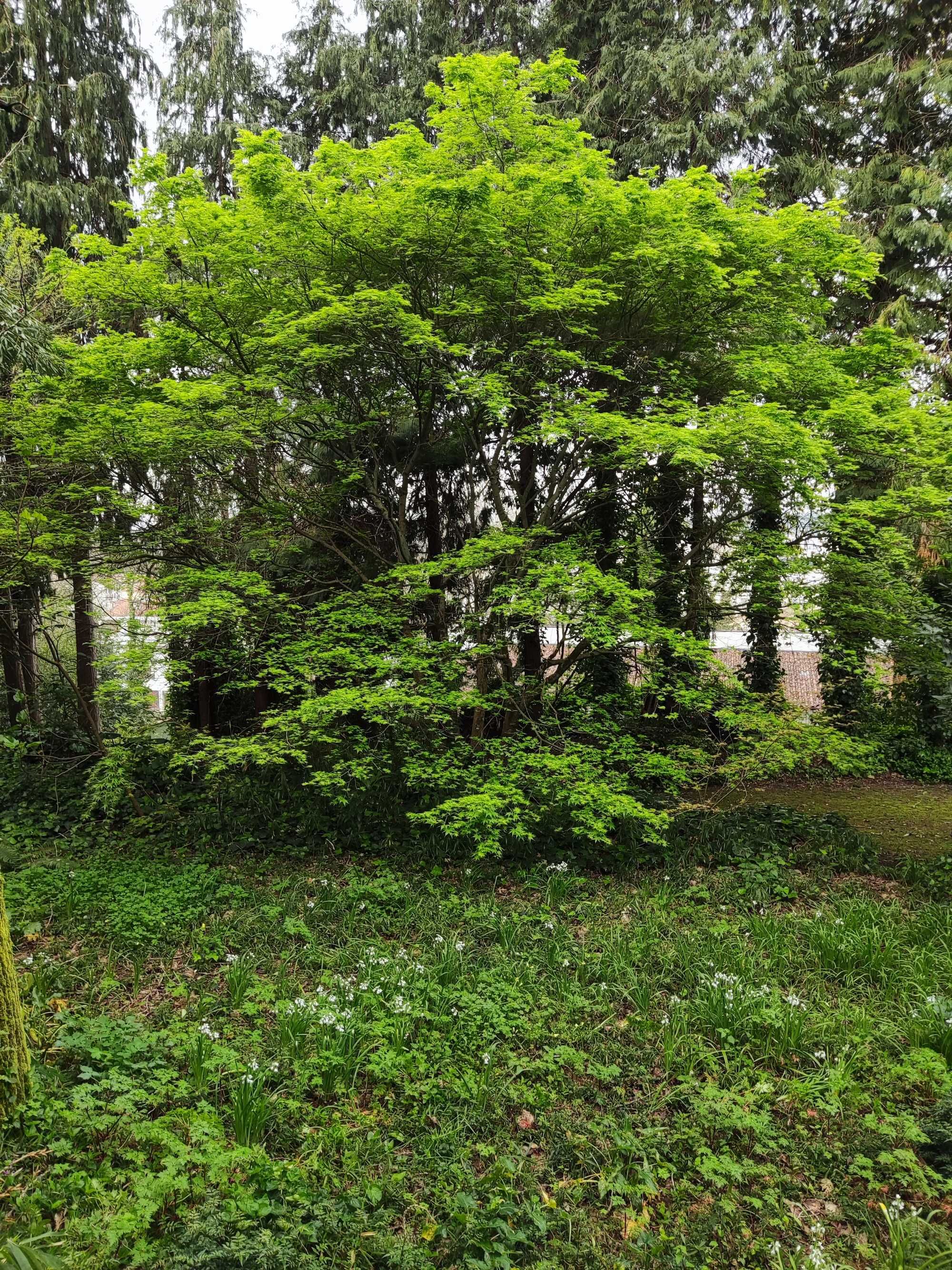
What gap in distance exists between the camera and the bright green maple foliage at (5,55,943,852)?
5.70m

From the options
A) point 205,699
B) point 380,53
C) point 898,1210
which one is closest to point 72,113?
point 380,53

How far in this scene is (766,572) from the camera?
23.2ft

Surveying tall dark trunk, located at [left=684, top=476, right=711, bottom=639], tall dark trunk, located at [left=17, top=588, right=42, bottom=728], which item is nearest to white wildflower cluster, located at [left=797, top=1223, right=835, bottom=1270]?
tall dark trunk, located at [left=684, top=476, right=711, bottom=639]

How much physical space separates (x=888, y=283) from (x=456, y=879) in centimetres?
1103

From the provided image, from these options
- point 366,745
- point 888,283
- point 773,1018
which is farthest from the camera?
point 888,283

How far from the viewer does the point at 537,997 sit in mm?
4449

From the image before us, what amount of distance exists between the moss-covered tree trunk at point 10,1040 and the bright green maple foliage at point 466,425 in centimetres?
271

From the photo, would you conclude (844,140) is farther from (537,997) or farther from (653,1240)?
(653,1240)

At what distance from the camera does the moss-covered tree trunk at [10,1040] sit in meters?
3.05

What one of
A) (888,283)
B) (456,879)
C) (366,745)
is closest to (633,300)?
(366,745)

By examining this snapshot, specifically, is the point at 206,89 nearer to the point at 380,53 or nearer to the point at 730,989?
the point at 380,53

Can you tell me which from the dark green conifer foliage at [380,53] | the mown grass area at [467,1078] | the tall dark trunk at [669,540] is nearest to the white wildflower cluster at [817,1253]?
the mown grass area at [467,1078]

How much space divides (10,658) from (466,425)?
260 inches

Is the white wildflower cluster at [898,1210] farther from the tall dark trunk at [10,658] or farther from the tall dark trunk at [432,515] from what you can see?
the tall dark trunk at [10,658]
